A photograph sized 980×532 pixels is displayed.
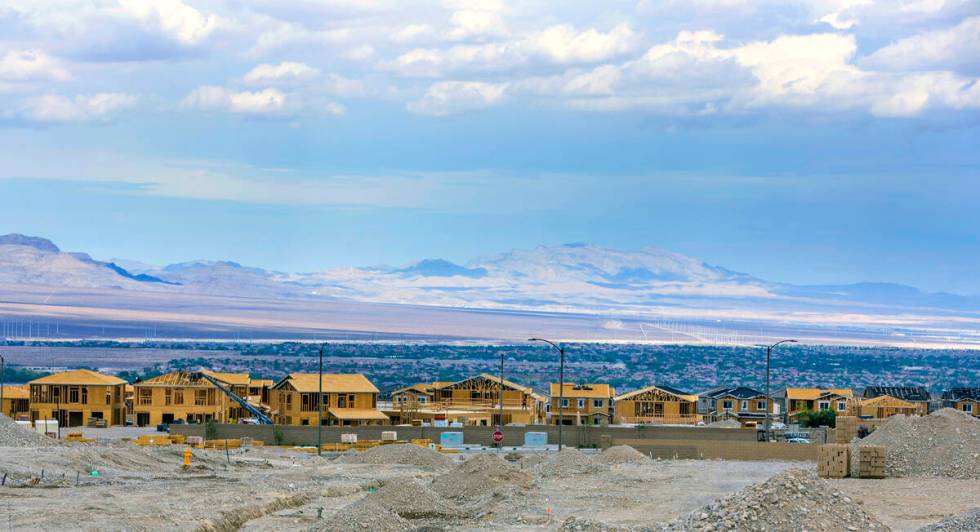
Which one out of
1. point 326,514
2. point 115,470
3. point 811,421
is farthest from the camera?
point 811,421

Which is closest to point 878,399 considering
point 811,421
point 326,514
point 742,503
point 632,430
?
point 811,421

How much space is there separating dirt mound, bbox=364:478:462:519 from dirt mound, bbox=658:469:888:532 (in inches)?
469

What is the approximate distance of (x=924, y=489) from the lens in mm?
59250

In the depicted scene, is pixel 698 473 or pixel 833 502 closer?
pixel 833 502

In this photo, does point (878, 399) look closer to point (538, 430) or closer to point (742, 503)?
point (538, 430)

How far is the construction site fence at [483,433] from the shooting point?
286 ft

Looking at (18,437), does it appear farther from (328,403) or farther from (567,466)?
(328,403)

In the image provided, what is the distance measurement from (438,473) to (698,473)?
10778 millimetres

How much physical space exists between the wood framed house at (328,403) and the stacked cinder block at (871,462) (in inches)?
1616

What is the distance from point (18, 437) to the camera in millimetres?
69938

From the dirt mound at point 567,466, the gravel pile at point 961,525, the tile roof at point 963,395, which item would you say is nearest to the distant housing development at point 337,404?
the tile roof at point 963,395

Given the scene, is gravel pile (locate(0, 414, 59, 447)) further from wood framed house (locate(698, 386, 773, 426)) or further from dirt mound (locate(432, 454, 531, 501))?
wood framed house (locate(698, 386, 773, 426))

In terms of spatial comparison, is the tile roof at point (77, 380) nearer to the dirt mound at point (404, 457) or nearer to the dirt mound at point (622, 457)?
the dirt mound at point (404, 457)

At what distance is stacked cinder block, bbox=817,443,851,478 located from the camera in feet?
212
